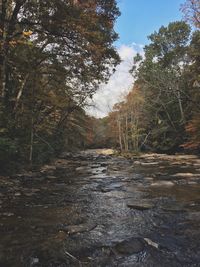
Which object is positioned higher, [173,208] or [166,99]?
[166,99]

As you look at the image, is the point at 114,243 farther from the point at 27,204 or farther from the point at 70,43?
the point at 70,43

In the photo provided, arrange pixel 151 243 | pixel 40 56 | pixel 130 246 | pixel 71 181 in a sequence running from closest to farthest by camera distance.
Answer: pixel 130 246
pixel 151 243
pixel 71 181
pixel 40 56

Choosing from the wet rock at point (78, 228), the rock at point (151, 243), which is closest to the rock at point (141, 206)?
the wet rock at point (78, 228)

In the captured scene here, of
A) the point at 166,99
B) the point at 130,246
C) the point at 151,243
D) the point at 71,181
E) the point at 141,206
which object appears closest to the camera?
the point at 130,246

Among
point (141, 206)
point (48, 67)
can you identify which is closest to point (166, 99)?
point (48, 67)

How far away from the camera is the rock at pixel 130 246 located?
3209mm

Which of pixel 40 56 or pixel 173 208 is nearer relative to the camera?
pixel 173 208

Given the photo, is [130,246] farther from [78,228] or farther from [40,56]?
[40,56]

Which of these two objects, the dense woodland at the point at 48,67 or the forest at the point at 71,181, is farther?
the dense woodland at the point at 48,67

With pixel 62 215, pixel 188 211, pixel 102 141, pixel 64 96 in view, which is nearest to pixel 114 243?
pixel 62 215

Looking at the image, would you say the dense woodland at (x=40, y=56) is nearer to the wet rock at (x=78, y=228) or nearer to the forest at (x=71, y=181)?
the forest at (x=71, y=181)

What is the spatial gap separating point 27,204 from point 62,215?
1117 millimetres

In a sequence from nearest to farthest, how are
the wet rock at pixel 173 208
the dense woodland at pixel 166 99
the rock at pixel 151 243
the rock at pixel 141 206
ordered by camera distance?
the rock at pixel 151 243 < the wet rock at pixel 173 208 < the rock at pixel 141 206 < the dense woodland at pixel 166 99

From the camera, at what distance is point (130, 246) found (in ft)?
11.0
